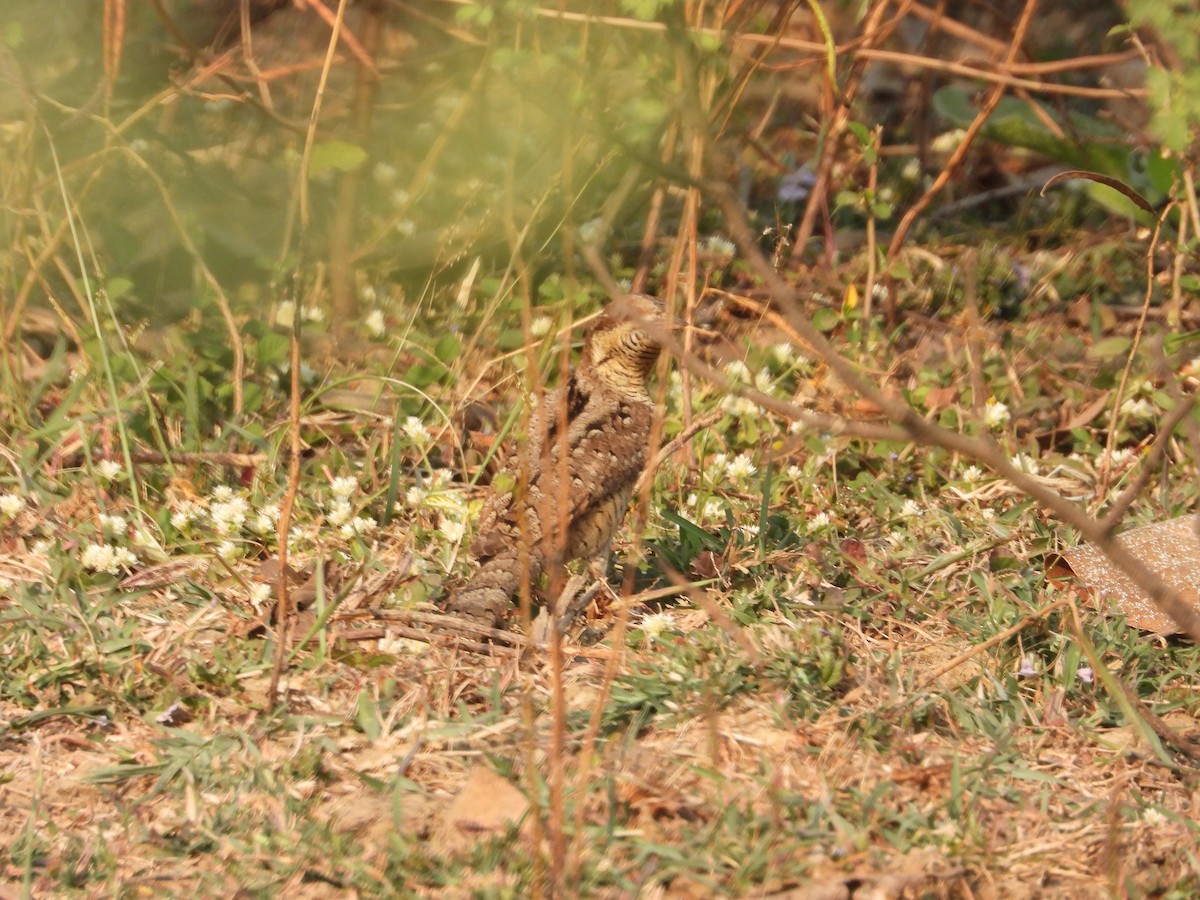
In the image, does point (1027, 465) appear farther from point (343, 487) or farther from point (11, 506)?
point (11, 506)

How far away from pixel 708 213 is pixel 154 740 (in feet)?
12.9

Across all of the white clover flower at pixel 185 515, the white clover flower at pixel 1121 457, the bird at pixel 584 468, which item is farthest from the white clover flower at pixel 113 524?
the white clover flower at pixel 1121 457

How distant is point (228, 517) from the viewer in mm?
4066

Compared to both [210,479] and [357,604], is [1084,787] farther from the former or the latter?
[210,479]

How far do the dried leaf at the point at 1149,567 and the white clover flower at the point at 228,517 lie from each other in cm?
236

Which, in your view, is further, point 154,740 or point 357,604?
point 357,604

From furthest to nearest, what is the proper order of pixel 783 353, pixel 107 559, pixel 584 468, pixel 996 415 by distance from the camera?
pixel 783 353, pixel 996 415, pixel 107 559, pixel 584 468

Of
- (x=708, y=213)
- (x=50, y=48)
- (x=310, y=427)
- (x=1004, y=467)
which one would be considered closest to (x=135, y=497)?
(x=310, y=427)

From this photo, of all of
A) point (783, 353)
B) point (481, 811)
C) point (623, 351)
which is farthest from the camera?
point (783, 353)

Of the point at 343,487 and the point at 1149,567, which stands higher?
the point at 1149,567

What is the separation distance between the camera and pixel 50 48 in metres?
5.22

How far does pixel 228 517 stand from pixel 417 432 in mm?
778

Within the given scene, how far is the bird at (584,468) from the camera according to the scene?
3.63 m

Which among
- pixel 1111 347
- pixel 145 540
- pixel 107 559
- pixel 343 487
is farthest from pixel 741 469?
pixel 107 559
